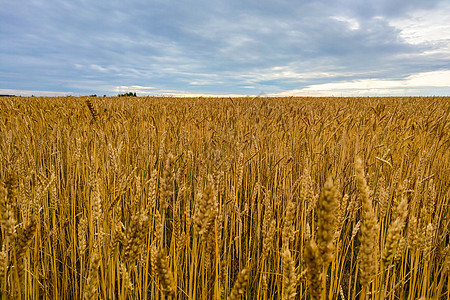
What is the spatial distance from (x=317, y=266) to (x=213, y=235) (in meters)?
0.33

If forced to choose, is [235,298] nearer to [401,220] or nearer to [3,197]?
[401,220]

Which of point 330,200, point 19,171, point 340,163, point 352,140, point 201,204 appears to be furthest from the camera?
point 352,140

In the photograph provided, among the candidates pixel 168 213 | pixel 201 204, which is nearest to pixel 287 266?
pixel 201 204

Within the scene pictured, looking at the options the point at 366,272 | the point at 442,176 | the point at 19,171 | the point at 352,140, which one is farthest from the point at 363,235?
the point at 352,140

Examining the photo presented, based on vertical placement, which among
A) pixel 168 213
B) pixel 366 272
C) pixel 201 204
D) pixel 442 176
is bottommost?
pixel 168 213

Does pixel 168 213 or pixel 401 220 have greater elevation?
pixel 401 220

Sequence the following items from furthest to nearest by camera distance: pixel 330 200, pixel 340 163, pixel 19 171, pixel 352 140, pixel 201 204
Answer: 1. pixel 352 140
2. pixel 340 163
3. pixel 19 171
4. pixel 201 204
5. pixel 330 200

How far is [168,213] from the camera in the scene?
2.39 meters

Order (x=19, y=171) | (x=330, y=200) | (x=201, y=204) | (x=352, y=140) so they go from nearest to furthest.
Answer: (x=330, y=200) < (x=201, y=204) < (x=19, y=171) < (x=352, y=140)

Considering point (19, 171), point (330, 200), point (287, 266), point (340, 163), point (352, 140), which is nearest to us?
point (330, 200)

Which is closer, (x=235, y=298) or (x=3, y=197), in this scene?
(x=235, y=298)

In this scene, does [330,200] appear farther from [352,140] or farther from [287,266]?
[352,140]

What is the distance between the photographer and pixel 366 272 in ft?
1.89

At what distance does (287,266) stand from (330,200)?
20cm
